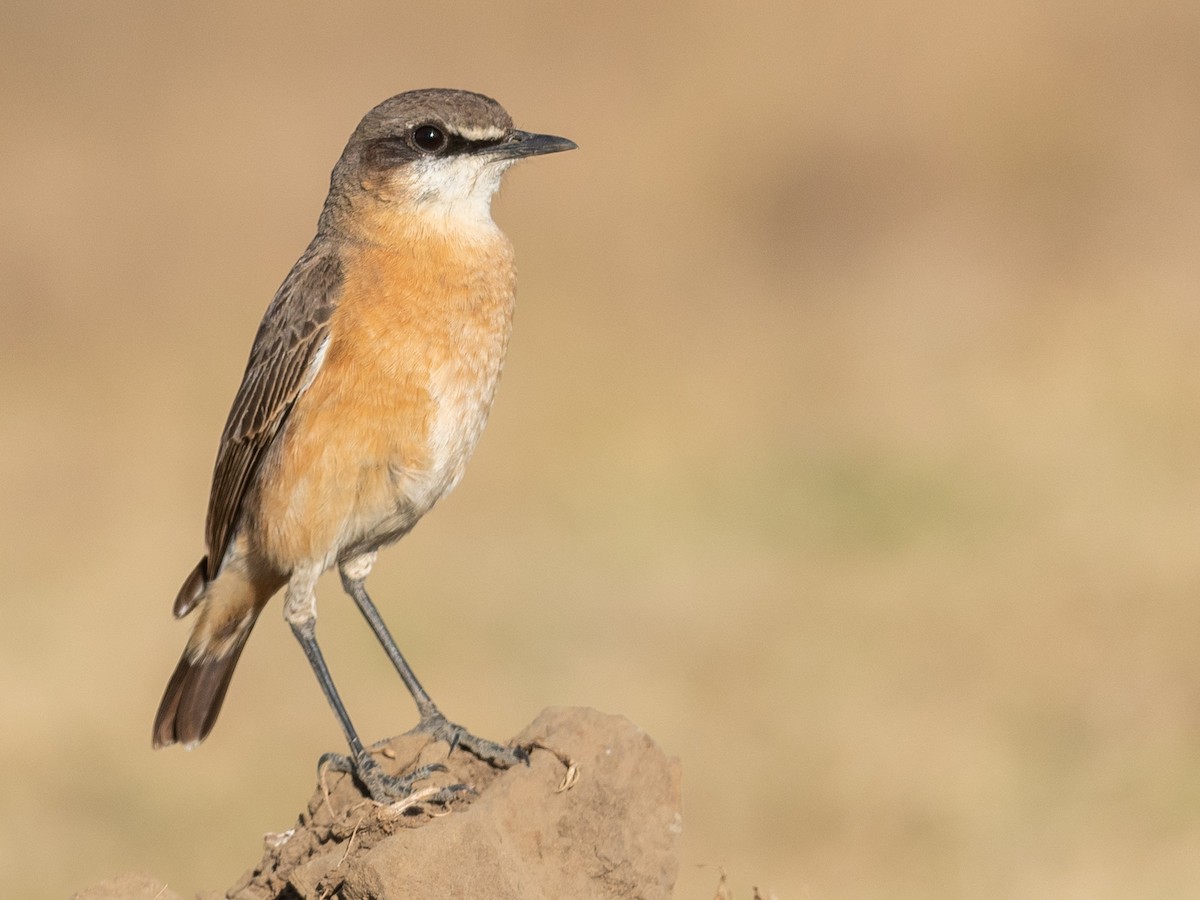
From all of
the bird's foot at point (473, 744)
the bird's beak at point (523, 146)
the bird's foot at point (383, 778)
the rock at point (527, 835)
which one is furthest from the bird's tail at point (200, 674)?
the bird's beak at point (523, 146)

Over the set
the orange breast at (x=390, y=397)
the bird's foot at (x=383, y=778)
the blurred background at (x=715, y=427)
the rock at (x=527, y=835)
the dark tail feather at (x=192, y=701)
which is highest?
the blurred background at (x=715, y=427)

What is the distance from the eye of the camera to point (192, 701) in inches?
328

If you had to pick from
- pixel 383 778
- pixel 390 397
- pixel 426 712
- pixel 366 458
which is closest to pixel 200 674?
pixel 426 712

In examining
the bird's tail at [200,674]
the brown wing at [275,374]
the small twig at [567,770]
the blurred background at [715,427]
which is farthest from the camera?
the blurred background at [715,427]

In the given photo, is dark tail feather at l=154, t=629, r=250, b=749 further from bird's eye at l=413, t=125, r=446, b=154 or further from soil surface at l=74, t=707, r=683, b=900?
bird's eye at l=413, t=125, r=446, b=154

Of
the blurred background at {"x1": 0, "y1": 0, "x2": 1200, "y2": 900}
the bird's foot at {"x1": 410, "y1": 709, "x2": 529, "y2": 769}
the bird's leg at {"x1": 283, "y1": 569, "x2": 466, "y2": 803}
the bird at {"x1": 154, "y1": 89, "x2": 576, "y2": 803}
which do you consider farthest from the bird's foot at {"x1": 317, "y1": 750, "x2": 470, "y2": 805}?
the blurred background at {"x1": 0, "y1": 0, "x2": 1200, "y2": 900}

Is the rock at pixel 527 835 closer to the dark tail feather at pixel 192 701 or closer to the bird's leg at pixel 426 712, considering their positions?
the bird's leg at pixel 426 712

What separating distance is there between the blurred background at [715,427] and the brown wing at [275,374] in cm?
385

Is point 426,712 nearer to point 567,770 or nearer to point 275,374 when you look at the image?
point 567,770

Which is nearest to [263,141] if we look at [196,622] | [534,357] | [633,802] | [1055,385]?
[534,357]

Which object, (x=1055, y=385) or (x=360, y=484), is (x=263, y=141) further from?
(x=360, y=484)

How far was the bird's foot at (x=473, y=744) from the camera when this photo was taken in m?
6.50

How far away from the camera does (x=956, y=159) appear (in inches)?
802

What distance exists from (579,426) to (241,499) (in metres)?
9.40
